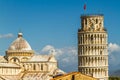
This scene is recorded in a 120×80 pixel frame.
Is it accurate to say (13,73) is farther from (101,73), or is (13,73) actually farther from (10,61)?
(101,73)

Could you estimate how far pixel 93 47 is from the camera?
439ft

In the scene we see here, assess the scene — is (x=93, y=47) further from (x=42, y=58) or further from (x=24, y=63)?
(x=24, y=63)

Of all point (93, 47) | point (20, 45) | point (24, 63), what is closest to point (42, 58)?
point (24, 63)

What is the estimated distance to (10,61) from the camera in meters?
139

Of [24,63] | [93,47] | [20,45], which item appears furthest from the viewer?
[20,45]

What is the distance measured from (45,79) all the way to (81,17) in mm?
21566

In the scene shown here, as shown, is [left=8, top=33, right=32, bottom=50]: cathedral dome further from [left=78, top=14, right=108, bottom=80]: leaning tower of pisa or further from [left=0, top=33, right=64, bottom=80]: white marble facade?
[left=78, top=14, right=108, bottom=80]: leaning tower of pisa

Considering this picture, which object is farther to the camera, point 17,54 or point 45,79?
point 17,54

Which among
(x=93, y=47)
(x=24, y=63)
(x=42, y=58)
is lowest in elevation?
(x=24, y=63)

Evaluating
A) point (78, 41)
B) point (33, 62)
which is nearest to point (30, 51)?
point (33, 62)

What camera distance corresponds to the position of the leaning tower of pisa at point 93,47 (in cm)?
13275

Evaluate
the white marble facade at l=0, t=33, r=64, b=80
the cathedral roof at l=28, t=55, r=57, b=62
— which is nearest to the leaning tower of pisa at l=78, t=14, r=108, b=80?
the white marble facade at l=0, t=33, r=64, b=80

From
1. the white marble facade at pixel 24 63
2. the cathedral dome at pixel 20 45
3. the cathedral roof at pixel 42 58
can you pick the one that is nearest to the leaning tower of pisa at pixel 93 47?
the white marble facade at pixel 24 63

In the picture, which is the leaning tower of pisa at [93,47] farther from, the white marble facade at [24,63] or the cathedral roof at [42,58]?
the cathedral roof at [42,58]
